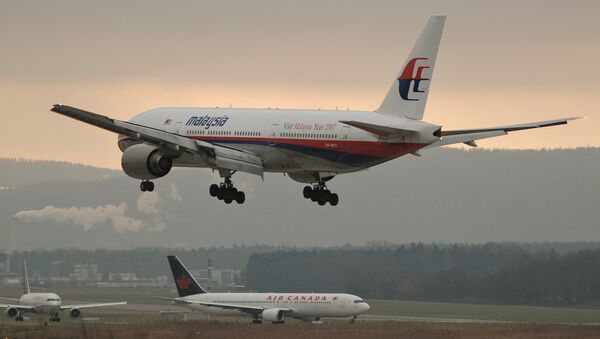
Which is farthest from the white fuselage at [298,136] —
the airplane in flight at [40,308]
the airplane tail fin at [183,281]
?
the airplane in flight at [40,308]

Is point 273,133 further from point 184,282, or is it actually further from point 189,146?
point 184,282

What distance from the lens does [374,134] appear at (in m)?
74.7

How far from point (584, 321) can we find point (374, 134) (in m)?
87.8

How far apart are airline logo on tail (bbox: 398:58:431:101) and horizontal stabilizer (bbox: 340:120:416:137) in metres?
3.39

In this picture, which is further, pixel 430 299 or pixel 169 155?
pixel 430 299

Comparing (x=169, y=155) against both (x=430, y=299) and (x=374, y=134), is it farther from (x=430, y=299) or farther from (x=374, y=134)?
(x=430, y=299)

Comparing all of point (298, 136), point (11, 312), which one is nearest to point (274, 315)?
point (11, 312)

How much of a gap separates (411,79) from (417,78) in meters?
0.35

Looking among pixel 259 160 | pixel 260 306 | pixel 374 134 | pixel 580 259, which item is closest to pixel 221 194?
pixel 259 160

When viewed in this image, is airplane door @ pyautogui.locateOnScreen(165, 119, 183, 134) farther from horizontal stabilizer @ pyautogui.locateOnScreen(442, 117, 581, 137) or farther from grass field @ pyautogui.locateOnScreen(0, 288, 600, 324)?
grass field @ pyautogui.locateOnScreen(0, 288, 600, 324)

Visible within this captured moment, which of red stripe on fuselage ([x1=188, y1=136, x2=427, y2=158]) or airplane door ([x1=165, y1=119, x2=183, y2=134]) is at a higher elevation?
airplane door ([x1=165, y1=119, x2=183, y2=134])

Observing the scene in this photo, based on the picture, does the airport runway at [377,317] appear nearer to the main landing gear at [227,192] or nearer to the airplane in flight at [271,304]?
the airplane in flight at [271,304]

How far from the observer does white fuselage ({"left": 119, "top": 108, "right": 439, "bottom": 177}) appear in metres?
74.5

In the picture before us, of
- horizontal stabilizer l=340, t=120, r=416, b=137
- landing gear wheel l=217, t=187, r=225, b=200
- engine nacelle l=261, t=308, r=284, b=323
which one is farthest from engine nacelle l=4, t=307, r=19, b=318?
horizontal stabilizer l=340, t=120, r=416, b=137
